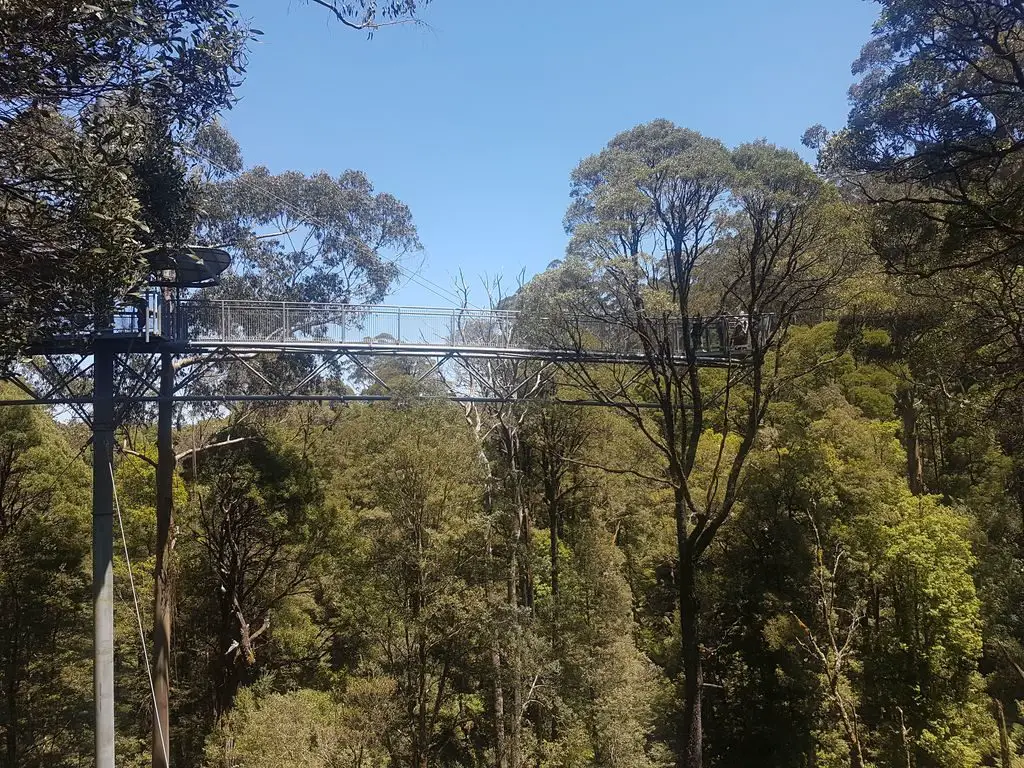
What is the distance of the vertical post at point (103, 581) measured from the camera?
7.59 metres

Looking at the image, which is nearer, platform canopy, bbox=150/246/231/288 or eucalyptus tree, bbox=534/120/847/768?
eucalyptus tree, bbox=534/120/847/768

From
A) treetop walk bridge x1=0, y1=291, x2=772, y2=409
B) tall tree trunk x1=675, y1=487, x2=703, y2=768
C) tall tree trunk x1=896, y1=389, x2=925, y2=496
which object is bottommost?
tall tree trunk x1=675, y1=487, x2=703, y2=768

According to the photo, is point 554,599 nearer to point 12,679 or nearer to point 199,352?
point 199,352

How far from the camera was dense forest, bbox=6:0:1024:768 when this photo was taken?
509 cm

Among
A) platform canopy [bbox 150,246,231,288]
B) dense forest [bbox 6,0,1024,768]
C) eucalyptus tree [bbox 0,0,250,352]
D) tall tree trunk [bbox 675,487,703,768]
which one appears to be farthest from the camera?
platform canopy [bbox 150,246,231,288]

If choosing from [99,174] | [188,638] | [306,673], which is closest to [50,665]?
[188,638]

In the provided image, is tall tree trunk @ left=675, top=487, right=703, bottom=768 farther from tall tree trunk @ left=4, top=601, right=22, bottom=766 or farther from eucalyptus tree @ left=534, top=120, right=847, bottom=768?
tall tree trunk @ left=4, top=601, right=22, bottom=766

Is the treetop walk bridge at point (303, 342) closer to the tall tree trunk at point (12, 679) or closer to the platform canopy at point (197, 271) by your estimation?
the platform canopy at point (197, 271)

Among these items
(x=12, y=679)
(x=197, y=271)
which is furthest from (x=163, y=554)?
(x=12, y=679)

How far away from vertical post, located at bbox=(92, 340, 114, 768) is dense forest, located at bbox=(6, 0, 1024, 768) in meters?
0.91

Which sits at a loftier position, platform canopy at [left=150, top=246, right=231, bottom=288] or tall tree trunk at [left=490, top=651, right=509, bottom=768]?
platform canopy at [left=150, top=246, right=231, bottom=288]

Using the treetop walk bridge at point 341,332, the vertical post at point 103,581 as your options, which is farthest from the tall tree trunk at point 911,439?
the vertical post at point 103,581

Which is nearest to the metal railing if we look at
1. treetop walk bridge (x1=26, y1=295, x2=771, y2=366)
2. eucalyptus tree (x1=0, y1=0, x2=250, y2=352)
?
treetop walk bridge (x1=26, y1=295, x2=771, y2=366)

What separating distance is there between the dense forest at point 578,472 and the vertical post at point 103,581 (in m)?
0.91
